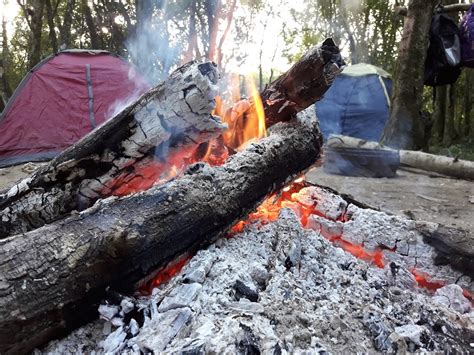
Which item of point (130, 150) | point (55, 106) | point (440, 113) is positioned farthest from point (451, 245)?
point (440, 113)

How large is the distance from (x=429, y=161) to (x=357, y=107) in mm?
3206

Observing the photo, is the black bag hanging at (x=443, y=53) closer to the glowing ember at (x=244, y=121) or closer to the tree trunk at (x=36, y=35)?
the glowing ember at (x=244, y=121)

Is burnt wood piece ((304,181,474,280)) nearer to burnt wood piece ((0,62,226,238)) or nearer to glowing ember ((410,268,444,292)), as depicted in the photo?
glowing ember ((410,268,444,292))

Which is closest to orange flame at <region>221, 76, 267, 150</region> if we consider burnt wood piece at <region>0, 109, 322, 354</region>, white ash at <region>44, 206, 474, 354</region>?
burnt wood piece at <region>0, 109, 322, 354</region>

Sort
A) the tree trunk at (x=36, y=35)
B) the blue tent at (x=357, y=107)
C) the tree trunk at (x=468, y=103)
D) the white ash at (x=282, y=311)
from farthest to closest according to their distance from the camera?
1. the tree trunk at (x=468, y=103)
2. the tree trunk at (x=36, y=35)
3. the blue tent at (x=357, y=107)
4. the white ash at (x=282, y=311)

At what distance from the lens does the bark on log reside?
6.15 m

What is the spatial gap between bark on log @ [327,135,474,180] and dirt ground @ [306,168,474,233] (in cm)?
10

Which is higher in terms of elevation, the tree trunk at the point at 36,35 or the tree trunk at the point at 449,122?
the tree trunk at the point at 36,35

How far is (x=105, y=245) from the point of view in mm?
1598

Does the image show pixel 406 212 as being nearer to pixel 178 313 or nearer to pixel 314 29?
pixel 178 313

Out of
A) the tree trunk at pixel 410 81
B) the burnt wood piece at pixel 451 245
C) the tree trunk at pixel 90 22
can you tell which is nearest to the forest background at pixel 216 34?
the tree trunk at pixel 90 22

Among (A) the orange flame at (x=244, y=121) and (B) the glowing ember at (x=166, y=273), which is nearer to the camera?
(B) the glowing ember at (x=166, y=273)

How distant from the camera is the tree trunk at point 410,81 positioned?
6.47 meters

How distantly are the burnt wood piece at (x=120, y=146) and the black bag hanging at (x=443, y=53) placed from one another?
5.16 metres
